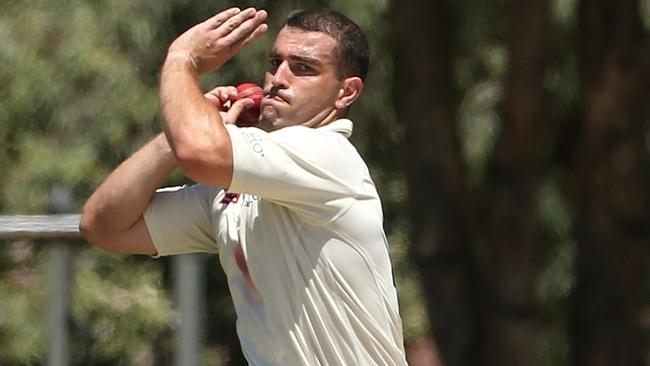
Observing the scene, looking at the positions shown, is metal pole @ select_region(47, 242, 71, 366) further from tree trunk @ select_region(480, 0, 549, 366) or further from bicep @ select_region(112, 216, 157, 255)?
tree trunk @ select_region(480, 0, 549, 366)

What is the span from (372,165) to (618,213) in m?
1.02

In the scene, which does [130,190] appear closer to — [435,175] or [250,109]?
[250,109]

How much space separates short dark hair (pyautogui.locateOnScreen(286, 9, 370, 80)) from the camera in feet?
11.1

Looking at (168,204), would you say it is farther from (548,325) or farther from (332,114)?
(548,325)

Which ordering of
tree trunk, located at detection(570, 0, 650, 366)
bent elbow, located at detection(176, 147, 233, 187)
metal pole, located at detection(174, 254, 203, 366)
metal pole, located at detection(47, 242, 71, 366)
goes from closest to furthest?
1. bent elbow, located at detection(176, 147, 233, 187)
2. metal pole, located at detection(174, 254, 203, 366)
3. metal pole, located at detection(47, 242, 71, 366)
4. tree trunk, located at detection(570, 0, 650, 366)

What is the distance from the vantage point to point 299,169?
3191 millimetres

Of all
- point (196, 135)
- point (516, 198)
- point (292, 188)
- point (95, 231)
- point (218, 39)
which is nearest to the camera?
point (196, 135)

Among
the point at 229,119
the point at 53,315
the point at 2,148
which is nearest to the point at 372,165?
the point at 2,148

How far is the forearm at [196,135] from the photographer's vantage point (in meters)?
3.06

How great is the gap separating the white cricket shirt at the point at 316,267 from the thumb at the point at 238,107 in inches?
8.3

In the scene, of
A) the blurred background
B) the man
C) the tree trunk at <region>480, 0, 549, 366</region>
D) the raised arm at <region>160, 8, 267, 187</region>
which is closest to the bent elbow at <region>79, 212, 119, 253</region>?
the man

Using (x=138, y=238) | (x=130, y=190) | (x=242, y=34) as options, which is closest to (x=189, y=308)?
(x=138, y=238)

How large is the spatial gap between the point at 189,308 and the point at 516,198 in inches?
95.9

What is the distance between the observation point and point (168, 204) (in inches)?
137
